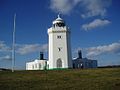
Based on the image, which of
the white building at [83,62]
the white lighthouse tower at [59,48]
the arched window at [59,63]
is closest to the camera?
the white lighthouse tower at [59,48]

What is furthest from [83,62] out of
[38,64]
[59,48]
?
[59,48]

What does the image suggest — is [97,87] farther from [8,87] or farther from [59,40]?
[59,40]

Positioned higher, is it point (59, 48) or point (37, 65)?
point (59, 48)

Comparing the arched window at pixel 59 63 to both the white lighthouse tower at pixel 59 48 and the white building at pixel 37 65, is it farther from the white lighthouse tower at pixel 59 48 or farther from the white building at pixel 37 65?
the white building at pixel 37 65

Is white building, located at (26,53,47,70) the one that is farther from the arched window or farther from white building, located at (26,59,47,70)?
the arched window

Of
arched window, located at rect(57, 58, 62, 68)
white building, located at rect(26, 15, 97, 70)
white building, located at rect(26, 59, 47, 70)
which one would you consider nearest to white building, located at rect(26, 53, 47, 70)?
white building, located at rect(26, 59, 47, 70)

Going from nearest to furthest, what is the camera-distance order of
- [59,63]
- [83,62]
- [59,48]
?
[59,48], [59,63], [83,62]

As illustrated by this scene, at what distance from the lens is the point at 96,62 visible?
246ft

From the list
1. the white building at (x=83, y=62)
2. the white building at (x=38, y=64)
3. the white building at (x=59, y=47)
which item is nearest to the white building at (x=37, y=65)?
the white building at (x=38, y=64)

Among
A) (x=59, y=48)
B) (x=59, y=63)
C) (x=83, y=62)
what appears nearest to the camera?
(x=59, y=48)

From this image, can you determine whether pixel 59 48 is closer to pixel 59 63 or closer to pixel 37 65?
pixel 59 63

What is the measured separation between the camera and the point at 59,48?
57594mm

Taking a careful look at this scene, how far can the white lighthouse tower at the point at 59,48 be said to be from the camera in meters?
57.5

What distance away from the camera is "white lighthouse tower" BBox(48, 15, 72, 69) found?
57500mm
